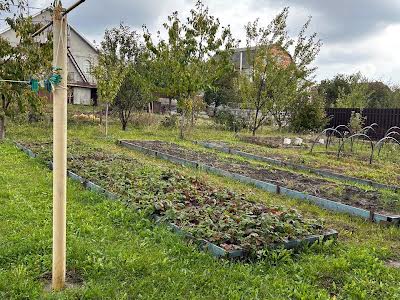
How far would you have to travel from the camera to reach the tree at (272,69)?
57.2 feet

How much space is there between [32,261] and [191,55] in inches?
487

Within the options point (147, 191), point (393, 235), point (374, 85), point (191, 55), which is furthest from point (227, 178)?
point (374, 85)

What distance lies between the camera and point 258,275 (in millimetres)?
3299

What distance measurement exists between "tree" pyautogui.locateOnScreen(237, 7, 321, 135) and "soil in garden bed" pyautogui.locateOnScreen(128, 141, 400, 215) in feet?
26.5

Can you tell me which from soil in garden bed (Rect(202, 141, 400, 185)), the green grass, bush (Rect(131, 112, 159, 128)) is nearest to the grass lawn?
the green grass

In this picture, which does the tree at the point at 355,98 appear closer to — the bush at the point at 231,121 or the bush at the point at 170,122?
the bush at the point at 231,121

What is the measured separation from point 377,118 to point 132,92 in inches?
448

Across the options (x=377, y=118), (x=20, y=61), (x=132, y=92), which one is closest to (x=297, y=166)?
(x=20, y=61)

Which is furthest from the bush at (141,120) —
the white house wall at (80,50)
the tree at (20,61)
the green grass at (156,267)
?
the white house wall at (80,50)

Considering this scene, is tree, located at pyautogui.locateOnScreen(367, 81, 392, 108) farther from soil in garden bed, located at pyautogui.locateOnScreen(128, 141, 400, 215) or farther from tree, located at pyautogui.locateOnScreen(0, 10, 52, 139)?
tree, located at pyautogui.locateOnScreen(0, 10, 52, 139)

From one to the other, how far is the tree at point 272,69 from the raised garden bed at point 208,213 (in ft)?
38.4

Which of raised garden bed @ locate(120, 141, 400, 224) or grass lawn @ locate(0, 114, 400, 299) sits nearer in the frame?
grass lawn @ locate(0, 114, 400, 299)

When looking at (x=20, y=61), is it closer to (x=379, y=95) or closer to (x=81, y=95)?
(x=81, y=95)

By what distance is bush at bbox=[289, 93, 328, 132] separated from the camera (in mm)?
18609
